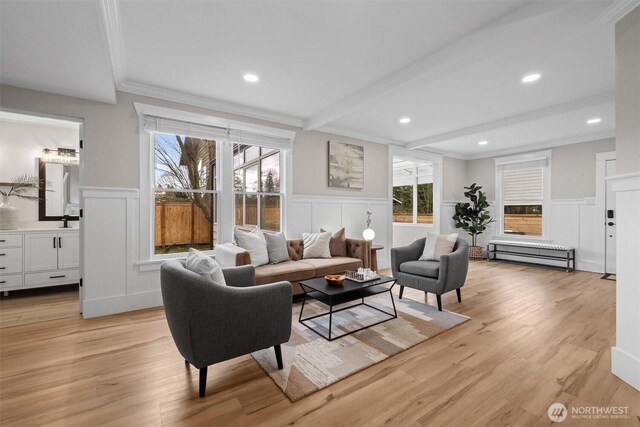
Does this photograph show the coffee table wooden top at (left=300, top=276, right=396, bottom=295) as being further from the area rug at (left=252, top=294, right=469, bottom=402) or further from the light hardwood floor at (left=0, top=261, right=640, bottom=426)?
the light hardwood floor at (left=0, top=261, right=640, bottom=426)

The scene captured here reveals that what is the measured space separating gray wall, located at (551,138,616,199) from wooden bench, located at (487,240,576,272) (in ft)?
3.44

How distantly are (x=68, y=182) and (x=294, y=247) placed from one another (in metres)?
3.73

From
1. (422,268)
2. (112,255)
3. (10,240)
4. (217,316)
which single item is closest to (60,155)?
(10,240)

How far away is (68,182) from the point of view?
451 centimetres

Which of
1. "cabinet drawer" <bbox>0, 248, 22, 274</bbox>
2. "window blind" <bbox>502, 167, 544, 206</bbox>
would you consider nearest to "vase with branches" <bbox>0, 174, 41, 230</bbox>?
"cabinet drawer" <bbox>0, 248, 22, 274</bbox>

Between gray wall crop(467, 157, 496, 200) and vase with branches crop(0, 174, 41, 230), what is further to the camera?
A: gray wall crop(467, 157, 496, 200)

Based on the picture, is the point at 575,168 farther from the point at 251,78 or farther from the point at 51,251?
the point at 51,251

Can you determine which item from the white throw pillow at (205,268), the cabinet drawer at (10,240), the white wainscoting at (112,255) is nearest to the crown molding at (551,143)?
the white throw pillow at (205,268)

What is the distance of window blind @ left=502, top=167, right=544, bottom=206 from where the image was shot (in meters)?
6.17

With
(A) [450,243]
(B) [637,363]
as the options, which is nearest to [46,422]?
(B) [637,363]

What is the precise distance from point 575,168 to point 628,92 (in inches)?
188

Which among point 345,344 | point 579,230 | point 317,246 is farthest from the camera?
point 579,230

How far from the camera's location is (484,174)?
705cm

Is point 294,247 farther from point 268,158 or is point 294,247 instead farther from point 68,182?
point 68,182
